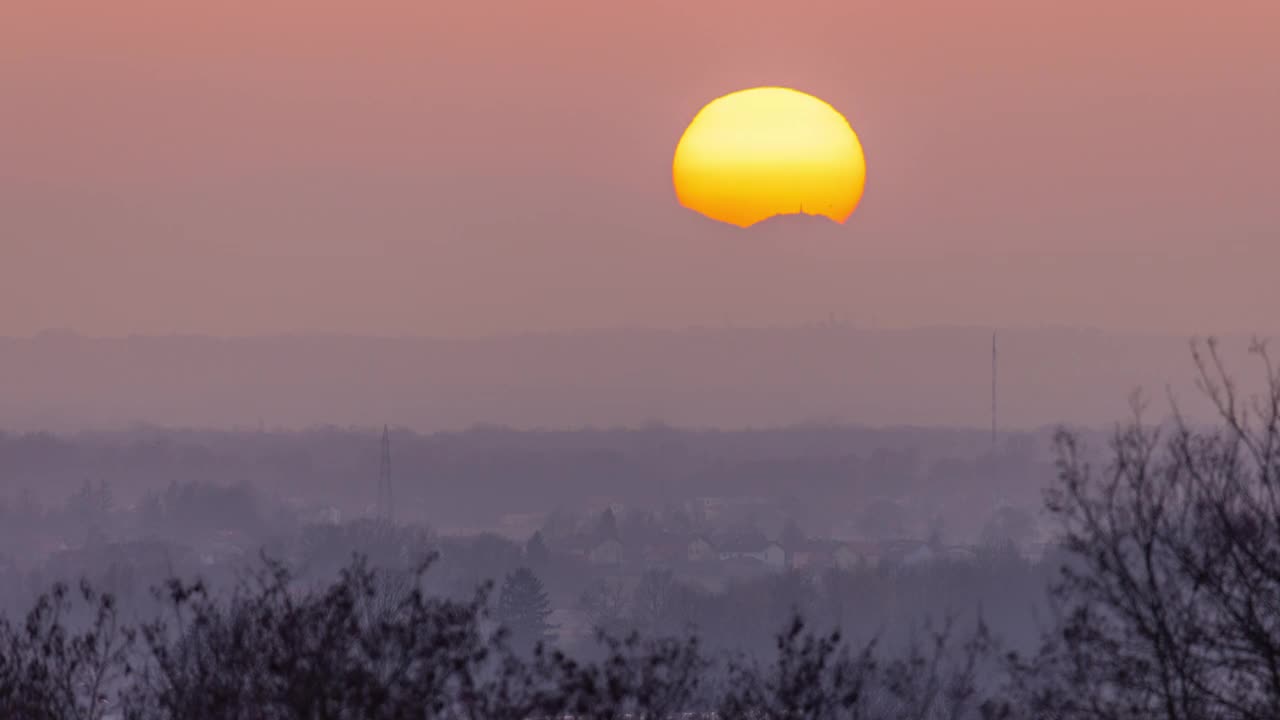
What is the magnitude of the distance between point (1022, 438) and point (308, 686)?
500ft

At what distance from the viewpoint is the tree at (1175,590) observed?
41.7 ft

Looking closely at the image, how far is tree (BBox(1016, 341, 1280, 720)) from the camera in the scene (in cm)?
1270

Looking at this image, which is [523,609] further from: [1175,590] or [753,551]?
[1175,590]

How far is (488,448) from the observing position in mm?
185375

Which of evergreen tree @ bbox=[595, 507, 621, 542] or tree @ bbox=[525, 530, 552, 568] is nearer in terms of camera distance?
tree @ bbox=[525, 530, 552, 568]

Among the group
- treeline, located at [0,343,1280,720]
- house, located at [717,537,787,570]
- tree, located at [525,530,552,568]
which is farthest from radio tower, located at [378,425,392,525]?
treeline, located at [0,343,1280,720]

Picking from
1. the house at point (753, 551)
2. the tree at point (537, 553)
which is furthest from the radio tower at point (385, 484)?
the house at point (753, 551)

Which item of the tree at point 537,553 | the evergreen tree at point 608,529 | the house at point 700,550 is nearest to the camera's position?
the tree at point 537,553

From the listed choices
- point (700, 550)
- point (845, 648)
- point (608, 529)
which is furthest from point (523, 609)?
point (845, 648)

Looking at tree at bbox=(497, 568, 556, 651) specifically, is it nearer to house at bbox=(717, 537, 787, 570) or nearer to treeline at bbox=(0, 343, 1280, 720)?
house at bbox=(717, 537, 787, 570)

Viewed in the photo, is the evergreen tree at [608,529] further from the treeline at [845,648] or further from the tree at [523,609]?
the treeline at [845,648]

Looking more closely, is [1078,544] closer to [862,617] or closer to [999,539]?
[862,617]

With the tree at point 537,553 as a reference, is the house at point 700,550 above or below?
above

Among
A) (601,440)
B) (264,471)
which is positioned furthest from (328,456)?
(601,440)
